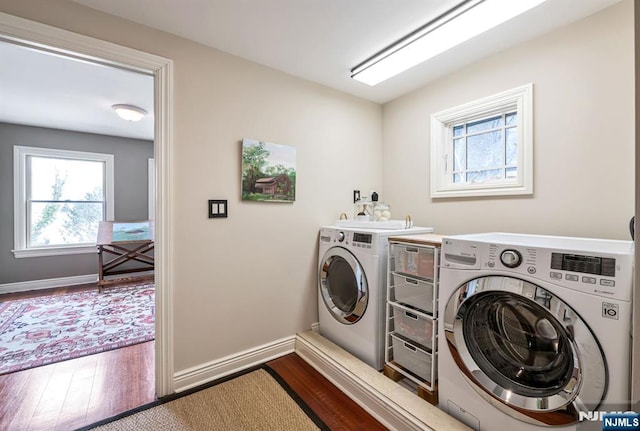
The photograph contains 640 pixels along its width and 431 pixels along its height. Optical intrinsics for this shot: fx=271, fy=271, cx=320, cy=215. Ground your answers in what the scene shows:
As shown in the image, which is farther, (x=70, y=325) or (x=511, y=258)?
(x=70, y=325)

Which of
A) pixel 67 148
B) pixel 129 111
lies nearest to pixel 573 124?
pixel 129 111

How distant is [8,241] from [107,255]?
115 centimetres

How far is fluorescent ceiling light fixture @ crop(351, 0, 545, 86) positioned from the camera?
1.44m

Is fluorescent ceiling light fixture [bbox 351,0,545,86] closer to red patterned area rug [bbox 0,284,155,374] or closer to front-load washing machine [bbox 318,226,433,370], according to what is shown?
front-load washing machine [bbox 318,226,433,370]

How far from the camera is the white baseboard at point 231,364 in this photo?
6.00ft

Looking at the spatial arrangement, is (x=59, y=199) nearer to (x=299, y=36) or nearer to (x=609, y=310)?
(x=299, y=36)

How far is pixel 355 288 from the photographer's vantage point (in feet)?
6.92

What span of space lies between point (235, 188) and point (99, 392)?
163 centimetres

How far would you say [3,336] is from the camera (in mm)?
2564

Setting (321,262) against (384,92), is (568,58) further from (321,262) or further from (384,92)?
(321,262)

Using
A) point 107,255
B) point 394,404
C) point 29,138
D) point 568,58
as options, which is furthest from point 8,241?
point 568,58

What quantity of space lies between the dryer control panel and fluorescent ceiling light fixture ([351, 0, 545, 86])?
1230 mm

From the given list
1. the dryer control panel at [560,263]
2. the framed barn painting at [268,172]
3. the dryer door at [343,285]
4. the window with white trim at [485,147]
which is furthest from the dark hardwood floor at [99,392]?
the window with white trim at [485,147]

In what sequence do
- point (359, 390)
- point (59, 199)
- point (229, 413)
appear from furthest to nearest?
point (59, 199) → point (359, 390) → point (229, 413)
